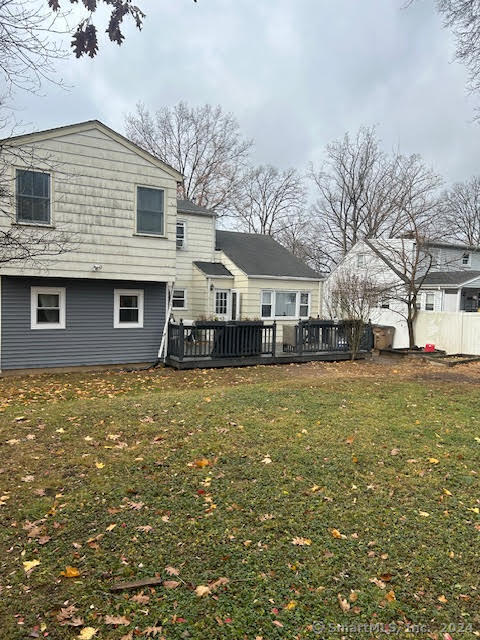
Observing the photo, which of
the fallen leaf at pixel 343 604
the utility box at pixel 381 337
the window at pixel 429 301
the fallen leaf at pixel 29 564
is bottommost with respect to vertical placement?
the fallen leaf at pixel 343 604

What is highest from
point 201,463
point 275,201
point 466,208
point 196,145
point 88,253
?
point 196,145

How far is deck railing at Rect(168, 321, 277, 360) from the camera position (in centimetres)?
1220

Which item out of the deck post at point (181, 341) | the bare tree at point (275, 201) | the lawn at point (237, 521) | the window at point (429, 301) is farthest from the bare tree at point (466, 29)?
the bare tree at point (275, 201)

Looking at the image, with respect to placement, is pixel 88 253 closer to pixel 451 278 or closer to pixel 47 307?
pixel 47 307

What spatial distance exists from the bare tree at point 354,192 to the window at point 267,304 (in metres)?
17.1

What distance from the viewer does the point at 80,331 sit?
11711 millimetres

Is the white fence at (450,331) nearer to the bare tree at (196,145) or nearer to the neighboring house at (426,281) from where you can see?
the neighboring house at (426,281)

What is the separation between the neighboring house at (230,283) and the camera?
17.1 metres

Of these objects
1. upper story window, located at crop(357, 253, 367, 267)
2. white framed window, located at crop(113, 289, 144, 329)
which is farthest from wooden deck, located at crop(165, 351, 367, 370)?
upper story window, located at crop(357, 253, 367, 267)

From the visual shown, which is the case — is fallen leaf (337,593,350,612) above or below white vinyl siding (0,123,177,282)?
below

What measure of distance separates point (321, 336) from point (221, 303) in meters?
4.99

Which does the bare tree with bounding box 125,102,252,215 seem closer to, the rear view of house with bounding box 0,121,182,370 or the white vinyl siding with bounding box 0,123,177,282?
the white vinyl siding with bounding box 0,123,177,282

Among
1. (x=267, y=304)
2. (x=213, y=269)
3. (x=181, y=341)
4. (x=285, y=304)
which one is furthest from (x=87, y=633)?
(x=285, y=304)

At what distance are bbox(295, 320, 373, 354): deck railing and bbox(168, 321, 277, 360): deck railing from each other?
1307 mm
